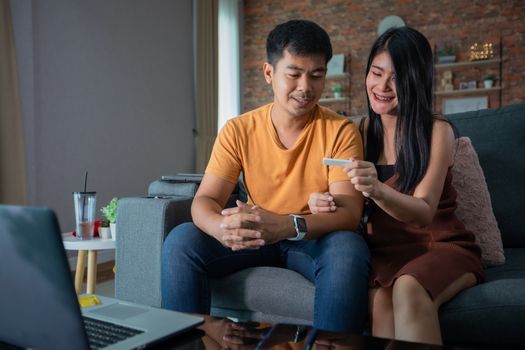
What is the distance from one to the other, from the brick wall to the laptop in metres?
5.46

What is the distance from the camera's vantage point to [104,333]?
760 mm

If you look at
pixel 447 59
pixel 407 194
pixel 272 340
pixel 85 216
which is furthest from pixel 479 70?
pixel 272 340

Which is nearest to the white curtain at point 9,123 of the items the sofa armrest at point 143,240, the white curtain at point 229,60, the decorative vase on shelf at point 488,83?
the sofa armrest at point 143,240

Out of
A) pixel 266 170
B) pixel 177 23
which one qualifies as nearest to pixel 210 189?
pixel 266 170

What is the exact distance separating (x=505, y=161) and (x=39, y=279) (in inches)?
62.9

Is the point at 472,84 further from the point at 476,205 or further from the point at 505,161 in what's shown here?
the point at 476,205

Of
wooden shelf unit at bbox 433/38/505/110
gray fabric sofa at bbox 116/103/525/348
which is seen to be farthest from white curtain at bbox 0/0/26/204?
wooden shelf unit at bbox 433/38/505/110

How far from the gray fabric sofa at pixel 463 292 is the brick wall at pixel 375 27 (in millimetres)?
3980

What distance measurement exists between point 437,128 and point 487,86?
4356 millimetres

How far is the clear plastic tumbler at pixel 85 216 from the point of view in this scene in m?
2.00

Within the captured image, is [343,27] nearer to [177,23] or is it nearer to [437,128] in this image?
[177,23]

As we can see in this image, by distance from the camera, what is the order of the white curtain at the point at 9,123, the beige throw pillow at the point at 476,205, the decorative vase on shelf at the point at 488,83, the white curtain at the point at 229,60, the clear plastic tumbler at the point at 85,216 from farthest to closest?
the white curtain at the point at 229,60 → the decorative vase on shelf at the point at 488,83 → the white curtain at the point at 9,123 → the clear plastic tumbler at the point at 85,216 → the beige throw pillow at the point at 476,205

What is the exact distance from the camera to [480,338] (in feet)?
3.85

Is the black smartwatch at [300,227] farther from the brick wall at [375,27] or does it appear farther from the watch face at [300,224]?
the brick wall at [375,27]
